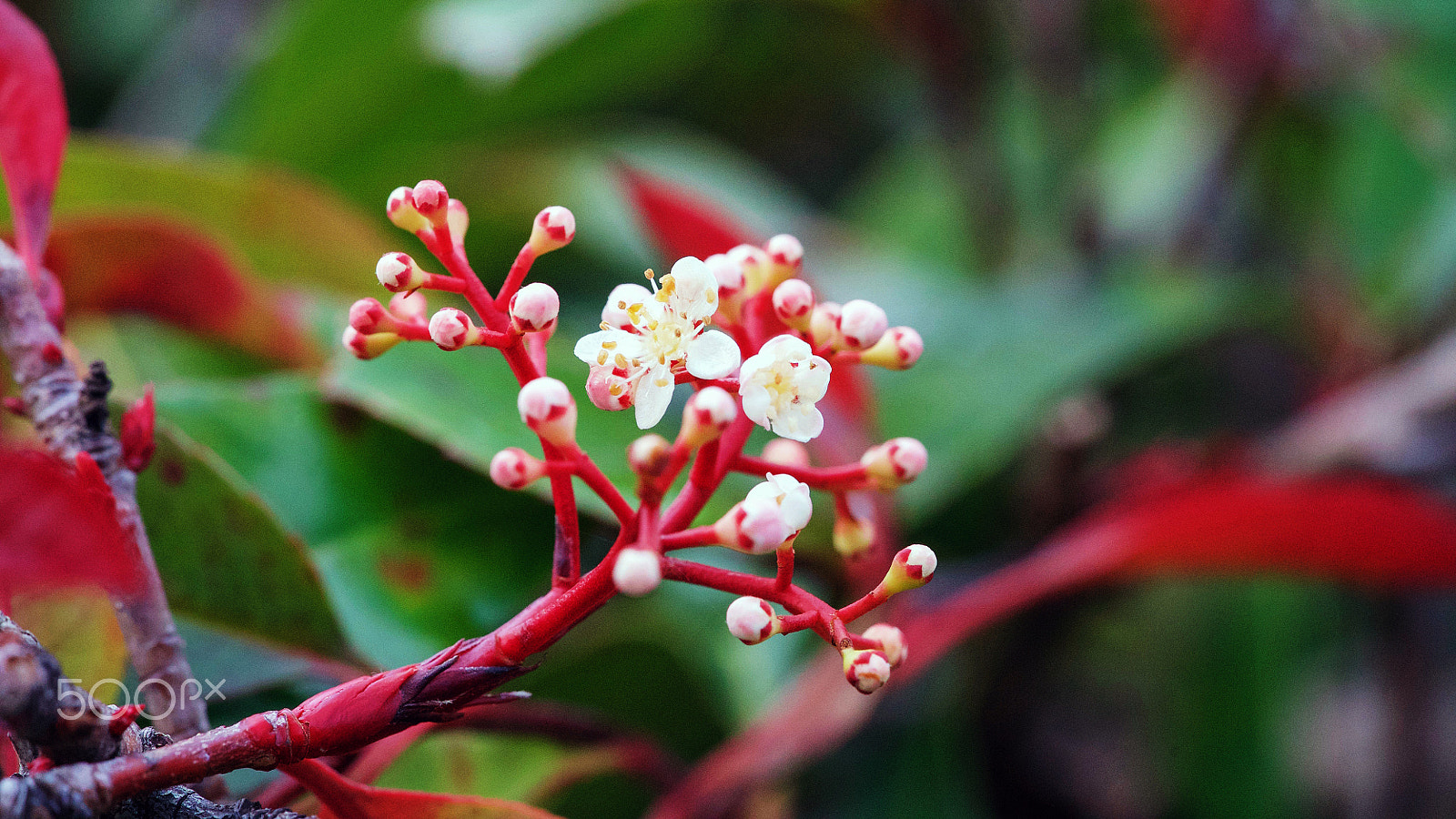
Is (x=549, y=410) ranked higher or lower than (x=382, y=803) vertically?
higher

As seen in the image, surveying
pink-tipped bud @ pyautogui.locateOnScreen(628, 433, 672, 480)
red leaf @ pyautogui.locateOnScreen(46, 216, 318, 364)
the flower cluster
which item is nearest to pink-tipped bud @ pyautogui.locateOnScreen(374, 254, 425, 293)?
the flower cluster

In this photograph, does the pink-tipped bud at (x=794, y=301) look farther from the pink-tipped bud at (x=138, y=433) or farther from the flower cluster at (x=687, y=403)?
the pink-tipped bud at (x=138, y=433)

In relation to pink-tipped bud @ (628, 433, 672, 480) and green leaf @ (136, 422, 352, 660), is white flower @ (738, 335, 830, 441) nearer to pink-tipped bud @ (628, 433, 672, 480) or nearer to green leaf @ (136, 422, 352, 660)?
pink-tipped bud @ (628, 433, 672, 480)

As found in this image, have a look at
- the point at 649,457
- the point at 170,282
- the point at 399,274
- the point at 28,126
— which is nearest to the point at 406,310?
the point at 399,274

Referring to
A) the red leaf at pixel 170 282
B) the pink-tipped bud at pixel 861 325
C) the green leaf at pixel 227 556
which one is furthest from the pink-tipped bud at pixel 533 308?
the red leaf at pixel 170 282

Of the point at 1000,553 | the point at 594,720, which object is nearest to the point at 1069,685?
the point at 1000,553

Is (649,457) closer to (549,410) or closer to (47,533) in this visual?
(549,410)

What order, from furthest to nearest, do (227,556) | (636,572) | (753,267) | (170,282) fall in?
(170,282), (227,556), (753,267), (636,572)

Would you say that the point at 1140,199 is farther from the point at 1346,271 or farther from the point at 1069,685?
the point at 1069,685
